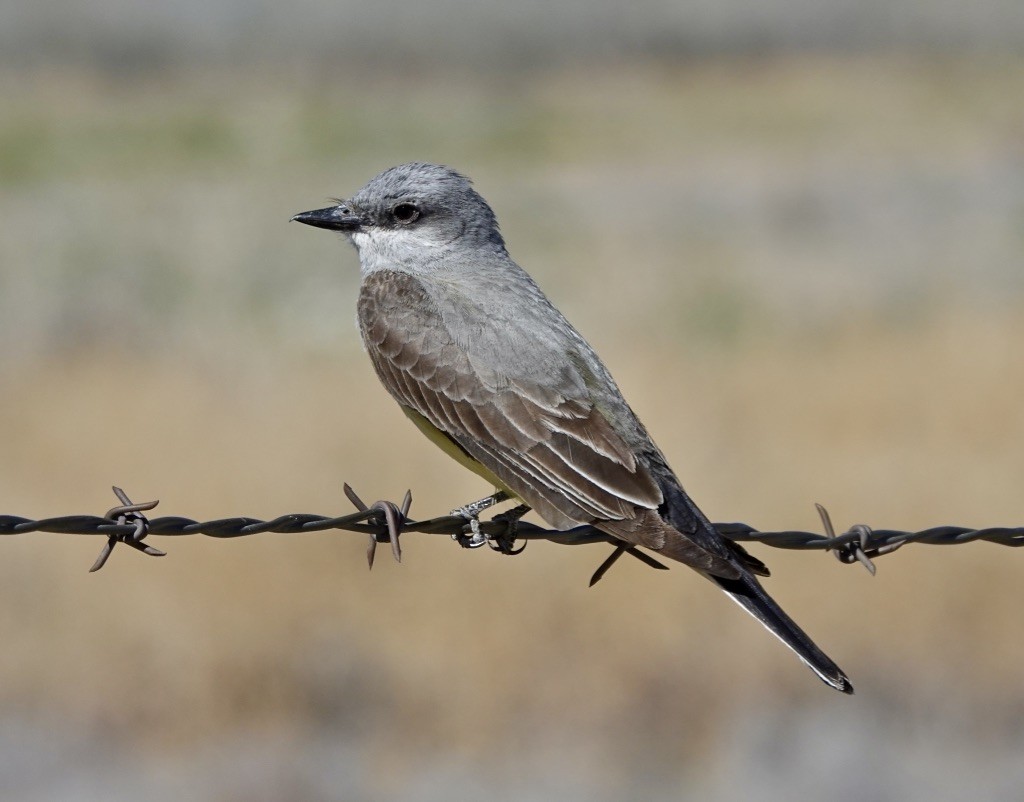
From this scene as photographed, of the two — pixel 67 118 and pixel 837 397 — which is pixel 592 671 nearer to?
pixel 837 397

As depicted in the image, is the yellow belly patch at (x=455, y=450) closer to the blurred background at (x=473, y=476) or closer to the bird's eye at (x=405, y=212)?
the bird's eye at (x=405, y=212)

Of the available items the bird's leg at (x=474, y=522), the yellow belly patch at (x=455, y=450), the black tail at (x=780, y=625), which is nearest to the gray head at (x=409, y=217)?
the yellow belly patch at (x=455, y=450)

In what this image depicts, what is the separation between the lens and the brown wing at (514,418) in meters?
5.23

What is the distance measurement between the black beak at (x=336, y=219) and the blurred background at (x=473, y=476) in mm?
4052

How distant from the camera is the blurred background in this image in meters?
9.62

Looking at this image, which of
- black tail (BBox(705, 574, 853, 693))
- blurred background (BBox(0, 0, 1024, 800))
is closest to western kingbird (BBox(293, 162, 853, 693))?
black tail (BBox(705, 574, 853, 693))

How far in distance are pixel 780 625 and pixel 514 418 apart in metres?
1.36

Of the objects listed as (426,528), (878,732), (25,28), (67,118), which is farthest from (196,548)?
(25,28)

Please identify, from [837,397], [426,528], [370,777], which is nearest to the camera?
[426,528]

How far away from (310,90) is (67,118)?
208 inches

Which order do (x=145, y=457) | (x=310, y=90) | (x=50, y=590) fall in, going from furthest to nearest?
(x=310, y=90) → (x=145, y=457) → (x=50, y=590)

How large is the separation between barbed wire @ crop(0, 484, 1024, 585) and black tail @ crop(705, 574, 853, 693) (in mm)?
167

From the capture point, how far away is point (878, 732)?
993 centimetres

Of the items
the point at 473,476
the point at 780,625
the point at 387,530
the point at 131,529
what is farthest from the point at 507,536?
the point at 473,476
